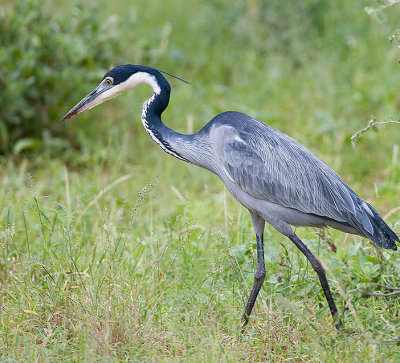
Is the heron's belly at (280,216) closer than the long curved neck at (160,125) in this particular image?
Yes

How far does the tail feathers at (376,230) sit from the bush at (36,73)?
137 inches

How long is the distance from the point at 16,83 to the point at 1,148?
69 centimetres

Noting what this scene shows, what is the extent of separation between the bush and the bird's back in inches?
112

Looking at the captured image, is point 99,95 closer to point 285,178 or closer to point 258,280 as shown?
point 285,178

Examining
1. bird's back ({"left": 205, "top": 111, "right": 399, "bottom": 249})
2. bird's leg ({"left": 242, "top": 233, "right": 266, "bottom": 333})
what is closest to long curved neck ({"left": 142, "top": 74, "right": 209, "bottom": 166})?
bird's back ({"left": 205, "top": 111, "right": 399, "bottom": 249})

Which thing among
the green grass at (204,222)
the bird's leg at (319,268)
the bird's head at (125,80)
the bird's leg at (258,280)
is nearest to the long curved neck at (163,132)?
the bird's head at (125,80)

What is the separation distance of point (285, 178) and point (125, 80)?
3.95 feet

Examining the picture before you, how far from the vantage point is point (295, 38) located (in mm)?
8203

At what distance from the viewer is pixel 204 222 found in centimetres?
508

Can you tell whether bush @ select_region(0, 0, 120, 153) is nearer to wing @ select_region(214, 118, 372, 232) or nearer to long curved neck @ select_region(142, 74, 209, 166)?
long curved neck @ select_region(142, 74, 209, 166)

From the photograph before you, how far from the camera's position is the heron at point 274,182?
3.69 m

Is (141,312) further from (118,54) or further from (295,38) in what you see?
(295,38)

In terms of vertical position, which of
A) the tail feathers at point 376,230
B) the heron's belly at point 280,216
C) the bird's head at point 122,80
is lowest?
the heron's belly at point 280,216

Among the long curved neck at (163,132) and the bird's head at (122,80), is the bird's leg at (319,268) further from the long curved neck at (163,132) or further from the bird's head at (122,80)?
the bird's head at (122,80)
